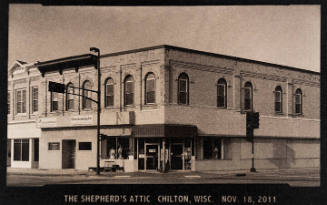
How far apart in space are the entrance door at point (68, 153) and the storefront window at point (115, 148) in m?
3.14

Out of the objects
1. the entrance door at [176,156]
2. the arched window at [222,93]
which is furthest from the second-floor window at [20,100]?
the arched window at [222,93]

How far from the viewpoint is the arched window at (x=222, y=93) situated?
26.5 metres

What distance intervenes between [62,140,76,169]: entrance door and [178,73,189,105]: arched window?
8611mm

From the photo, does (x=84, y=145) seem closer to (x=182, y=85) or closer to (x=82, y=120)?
(x=82, y=120)

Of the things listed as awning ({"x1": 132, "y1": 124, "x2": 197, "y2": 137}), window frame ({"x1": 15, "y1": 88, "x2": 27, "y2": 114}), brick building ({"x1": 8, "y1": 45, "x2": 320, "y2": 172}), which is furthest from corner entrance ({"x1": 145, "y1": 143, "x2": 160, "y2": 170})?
window frame ({"x1": 15, "y1": 88, "x2": 27, "y2": 114})

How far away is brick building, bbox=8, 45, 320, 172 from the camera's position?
25156 millimetres

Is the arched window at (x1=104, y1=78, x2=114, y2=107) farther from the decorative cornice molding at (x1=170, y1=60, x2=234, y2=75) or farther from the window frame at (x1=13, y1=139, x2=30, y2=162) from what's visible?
the window frame at (x1=13, y1=139, x2=30, y2=162)

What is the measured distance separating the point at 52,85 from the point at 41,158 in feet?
30.0

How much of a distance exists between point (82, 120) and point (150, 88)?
519cm

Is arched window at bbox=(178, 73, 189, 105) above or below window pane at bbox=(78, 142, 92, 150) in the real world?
above

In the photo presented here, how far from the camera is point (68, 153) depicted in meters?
29.9

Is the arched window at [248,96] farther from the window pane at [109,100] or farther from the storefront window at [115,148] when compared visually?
the window pane at [109,100]
